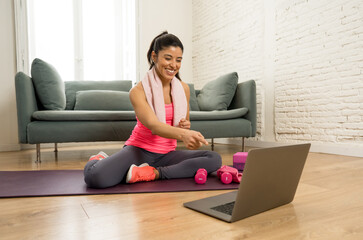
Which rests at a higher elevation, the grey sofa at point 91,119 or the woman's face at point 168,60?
the woman's face at point 168,60

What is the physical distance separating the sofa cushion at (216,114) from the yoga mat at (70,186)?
1.07m

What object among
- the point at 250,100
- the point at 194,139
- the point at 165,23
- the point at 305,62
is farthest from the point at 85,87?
the point at 305,62

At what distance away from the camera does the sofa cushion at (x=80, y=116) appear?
2.29 metres

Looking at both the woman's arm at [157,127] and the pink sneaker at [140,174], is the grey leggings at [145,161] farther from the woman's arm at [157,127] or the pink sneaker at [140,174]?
the woman's arm at [157,127]

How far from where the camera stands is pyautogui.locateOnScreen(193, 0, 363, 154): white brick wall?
100 inches

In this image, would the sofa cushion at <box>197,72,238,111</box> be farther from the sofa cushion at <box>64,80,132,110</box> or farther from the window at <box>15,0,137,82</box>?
the window at <box>15,0,137,82</box>

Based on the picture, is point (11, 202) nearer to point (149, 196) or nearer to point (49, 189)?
point (49, 189)

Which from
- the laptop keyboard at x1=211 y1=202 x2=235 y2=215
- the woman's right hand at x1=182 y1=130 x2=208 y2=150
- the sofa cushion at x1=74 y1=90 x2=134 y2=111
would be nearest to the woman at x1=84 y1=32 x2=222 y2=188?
the woman's right hand at x1=182 y1=130 x2=208 y2=150

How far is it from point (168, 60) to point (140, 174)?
642 mm

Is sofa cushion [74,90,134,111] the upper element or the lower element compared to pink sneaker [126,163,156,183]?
upper

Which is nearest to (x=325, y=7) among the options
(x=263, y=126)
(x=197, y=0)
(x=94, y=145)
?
(x=263, y=126)

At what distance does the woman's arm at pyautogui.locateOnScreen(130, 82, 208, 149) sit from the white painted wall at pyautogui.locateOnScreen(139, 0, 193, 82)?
9.88ft

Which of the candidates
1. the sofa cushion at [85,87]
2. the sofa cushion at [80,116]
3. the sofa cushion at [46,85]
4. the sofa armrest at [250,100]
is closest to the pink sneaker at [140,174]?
the sofa cushion at [80,116]

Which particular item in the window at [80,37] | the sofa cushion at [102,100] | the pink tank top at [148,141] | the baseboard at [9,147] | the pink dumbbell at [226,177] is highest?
the window at [80,37]
